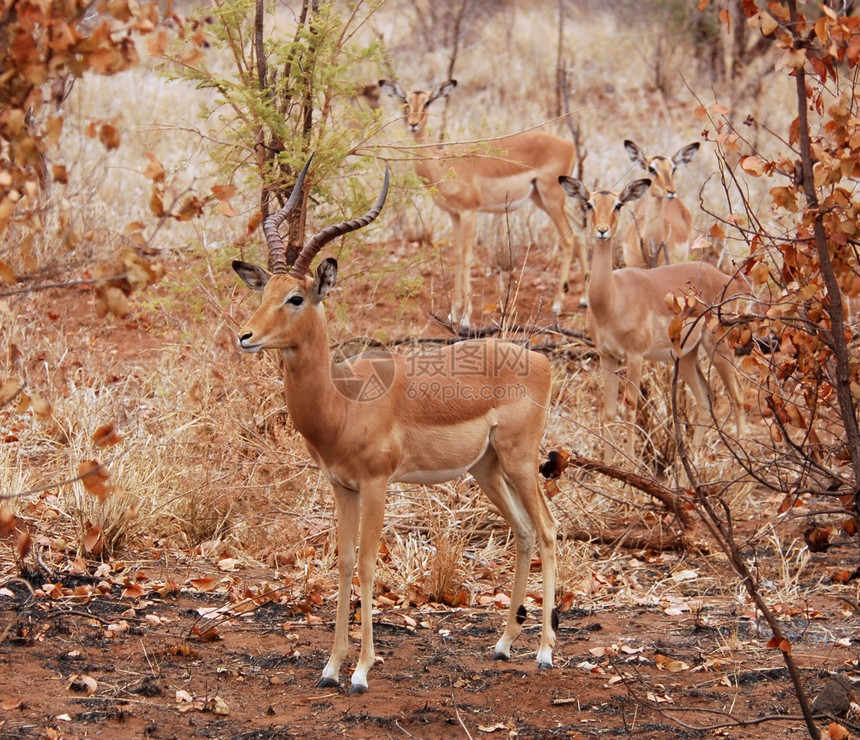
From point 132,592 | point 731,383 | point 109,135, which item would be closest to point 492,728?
point 132,592

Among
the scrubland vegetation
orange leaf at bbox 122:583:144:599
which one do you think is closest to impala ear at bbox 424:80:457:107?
the scrubland vegetation

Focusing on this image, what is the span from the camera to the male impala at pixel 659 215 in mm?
11172

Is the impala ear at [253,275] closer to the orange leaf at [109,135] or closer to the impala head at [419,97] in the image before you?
the orange leaf at [109,135]

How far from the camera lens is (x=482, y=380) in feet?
17.6

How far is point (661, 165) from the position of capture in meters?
11.3

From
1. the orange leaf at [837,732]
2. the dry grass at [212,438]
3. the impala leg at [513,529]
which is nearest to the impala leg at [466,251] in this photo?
the dry grass at [212,438]

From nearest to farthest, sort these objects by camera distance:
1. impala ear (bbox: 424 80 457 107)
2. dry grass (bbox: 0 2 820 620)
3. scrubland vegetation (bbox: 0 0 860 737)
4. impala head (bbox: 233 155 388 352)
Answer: scrubland vegetation (bbox: 0 0 860 737) → impala head (bbox: 233 155 388 352) → dry grass (bbox: 0 2 820 620) → impala ear (bbox: 424 80 457 107)

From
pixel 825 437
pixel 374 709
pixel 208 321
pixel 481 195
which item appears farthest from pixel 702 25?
pixel 374 709

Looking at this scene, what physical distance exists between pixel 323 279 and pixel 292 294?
0.59ft

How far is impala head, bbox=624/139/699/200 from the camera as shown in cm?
1109

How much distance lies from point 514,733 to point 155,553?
263 centimetres

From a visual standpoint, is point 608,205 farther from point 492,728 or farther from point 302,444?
point 492,728

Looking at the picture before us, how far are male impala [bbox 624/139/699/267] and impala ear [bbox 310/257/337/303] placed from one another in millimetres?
6526

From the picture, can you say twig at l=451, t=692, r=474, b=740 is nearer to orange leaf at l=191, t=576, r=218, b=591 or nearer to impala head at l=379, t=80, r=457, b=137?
orange leaf at l=191, t=576, r=218, b=591
